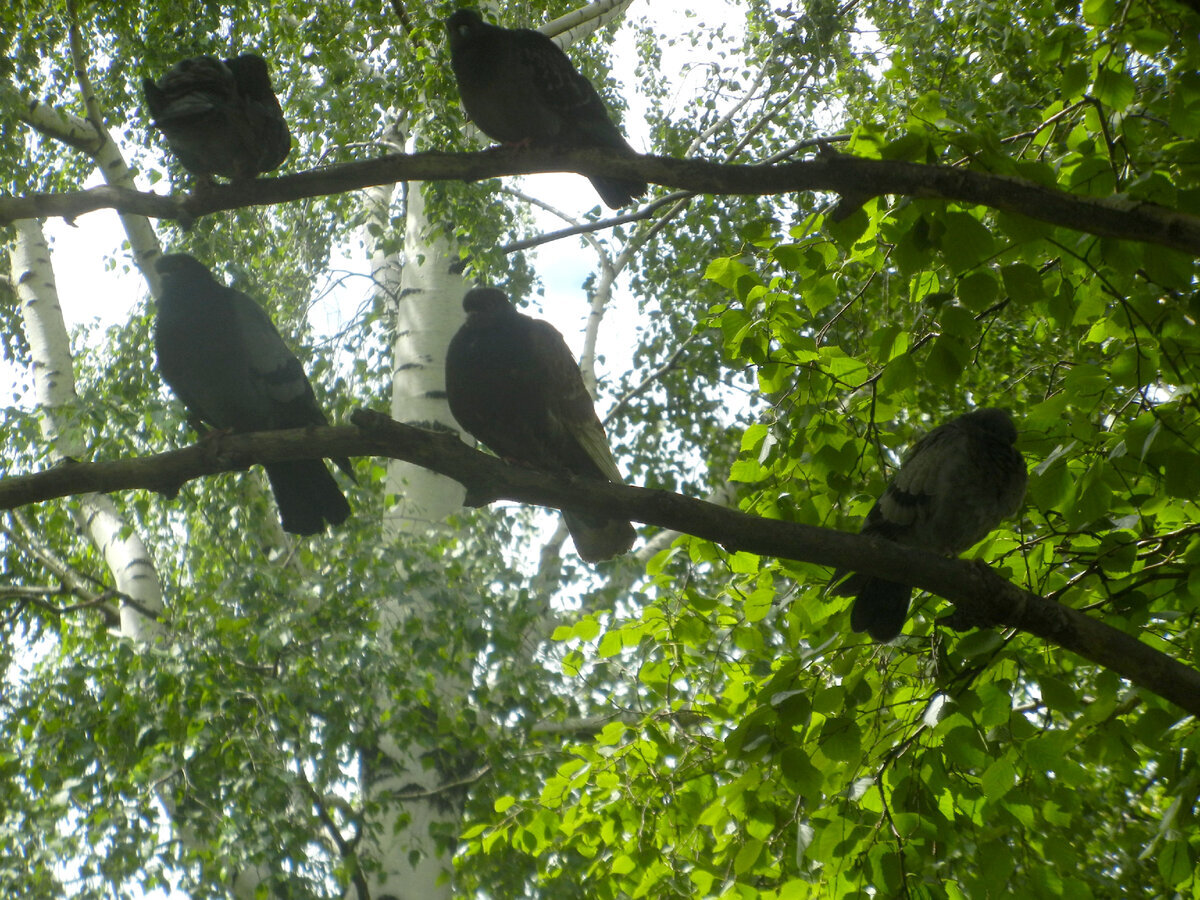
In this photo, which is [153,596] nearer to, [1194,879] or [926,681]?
[926,681]

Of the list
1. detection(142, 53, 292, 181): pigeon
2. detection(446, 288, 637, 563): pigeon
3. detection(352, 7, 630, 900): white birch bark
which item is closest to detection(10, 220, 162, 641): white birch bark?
detection(352, 7, 630, 900): white birch bark

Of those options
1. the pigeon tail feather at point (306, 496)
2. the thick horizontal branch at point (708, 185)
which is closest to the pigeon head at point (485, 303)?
the pigeon tail feather at point (306, 496)

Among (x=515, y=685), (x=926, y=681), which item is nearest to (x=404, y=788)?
(x=515, y=685)

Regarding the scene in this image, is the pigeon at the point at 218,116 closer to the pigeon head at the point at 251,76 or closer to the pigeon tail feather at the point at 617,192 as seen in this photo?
the pigeon head at the point at 251,76

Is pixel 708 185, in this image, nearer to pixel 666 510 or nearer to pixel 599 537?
pixel 666 510

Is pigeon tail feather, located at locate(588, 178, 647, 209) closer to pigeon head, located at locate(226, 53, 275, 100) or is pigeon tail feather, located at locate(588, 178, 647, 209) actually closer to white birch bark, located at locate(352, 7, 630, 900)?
pigeon head, located at locate(226, 53, 275, 100)

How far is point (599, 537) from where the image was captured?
11.3 feet

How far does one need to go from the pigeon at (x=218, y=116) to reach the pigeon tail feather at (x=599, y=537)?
163cm

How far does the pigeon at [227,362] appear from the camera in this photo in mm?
3887

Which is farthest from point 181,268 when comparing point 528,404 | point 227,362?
point 528,404

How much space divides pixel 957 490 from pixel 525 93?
6.93ft

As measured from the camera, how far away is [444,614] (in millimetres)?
4703

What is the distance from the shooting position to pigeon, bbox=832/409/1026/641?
3.05m

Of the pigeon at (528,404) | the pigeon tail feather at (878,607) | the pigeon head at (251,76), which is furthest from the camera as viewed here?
the pigeon at (528,404)
